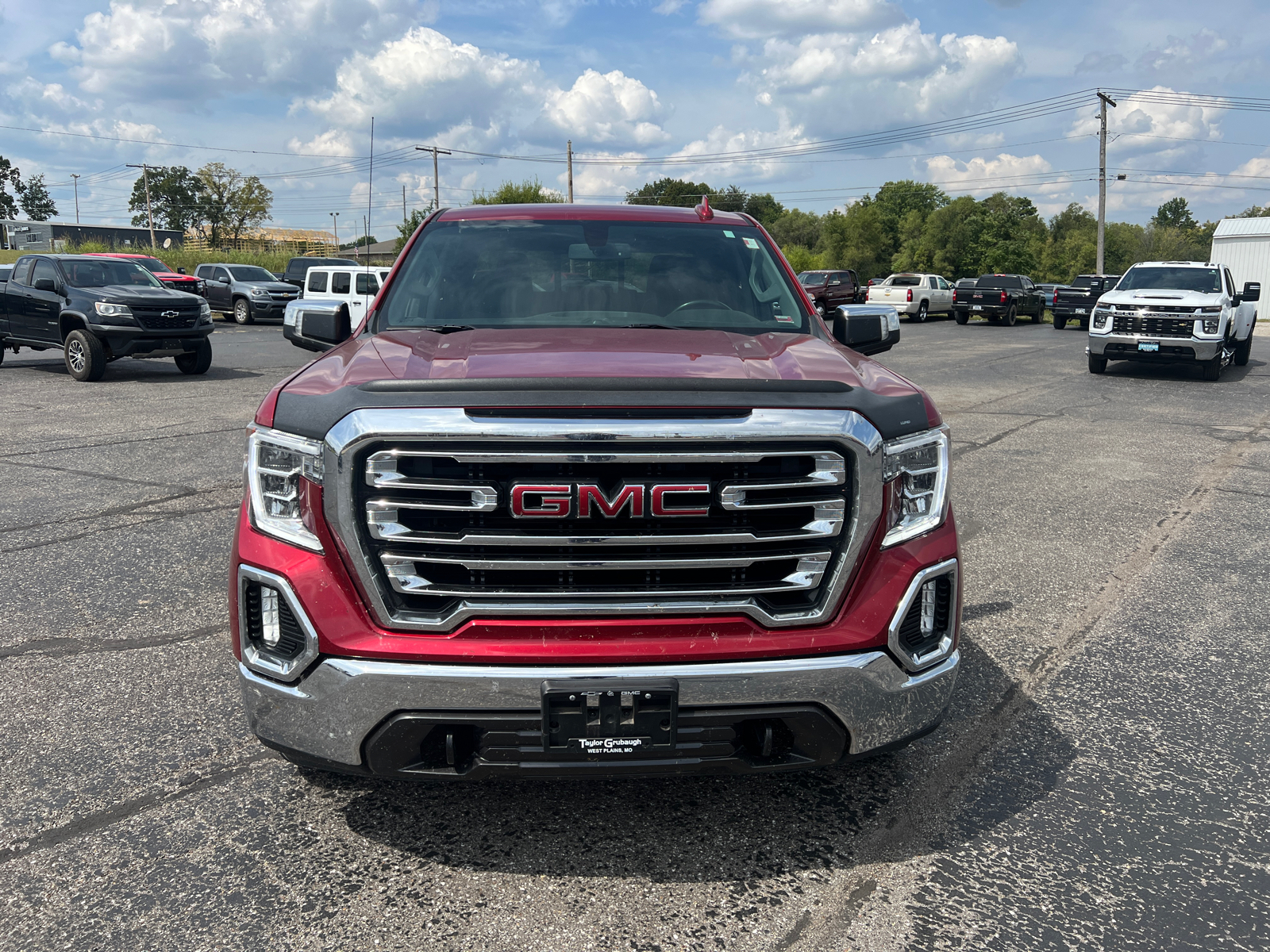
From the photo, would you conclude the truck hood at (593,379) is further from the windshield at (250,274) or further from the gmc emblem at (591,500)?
the windshield at (250,274)

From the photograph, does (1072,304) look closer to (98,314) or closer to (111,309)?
(111,309)

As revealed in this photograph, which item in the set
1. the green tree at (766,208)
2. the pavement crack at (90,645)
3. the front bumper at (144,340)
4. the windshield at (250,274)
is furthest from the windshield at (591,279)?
the green tree at (766,208)

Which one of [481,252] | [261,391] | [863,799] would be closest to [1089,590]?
[863,799]

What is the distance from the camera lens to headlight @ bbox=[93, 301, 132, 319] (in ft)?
47.9

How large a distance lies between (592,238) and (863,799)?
2.43 metres

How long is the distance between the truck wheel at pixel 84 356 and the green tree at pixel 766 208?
119704mm

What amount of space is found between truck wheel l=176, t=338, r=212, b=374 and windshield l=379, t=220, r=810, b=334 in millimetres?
12902

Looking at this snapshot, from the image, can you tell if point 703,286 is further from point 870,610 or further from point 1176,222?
point 1176,222

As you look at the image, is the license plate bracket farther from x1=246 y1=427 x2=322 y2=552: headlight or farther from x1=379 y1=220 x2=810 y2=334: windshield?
x1=379 y1=220 x2=810 y2=334: windshield

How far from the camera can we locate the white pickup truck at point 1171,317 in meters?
15.4

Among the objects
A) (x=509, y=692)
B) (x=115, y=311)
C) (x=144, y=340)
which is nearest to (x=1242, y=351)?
(x=144, y=340)

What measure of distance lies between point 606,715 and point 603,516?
0.48 meters

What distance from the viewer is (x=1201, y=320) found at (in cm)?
1532

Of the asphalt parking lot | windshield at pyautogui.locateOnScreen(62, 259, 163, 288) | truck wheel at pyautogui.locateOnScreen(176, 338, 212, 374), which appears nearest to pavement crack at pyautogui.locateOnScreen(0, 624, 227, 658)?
the asphalt parking lot
